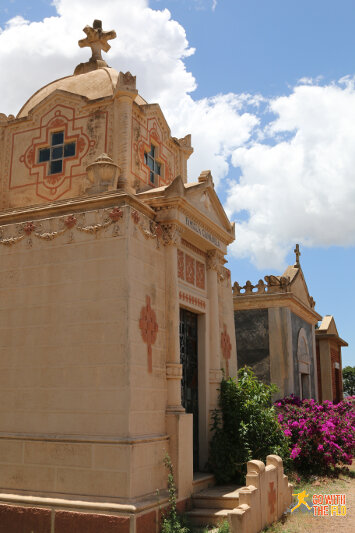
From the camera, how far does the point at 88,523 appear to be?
6973 millimetres

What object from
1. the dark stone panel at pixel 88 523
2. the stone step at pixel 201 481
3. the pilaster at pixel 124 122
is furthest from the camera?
the pilaster at pixel 124 122

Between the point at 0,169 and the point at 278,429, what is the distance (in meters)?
7.30

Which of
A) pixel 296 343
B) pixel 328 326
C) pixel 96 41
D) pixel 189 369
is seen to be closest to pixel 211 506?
pixel 189 369

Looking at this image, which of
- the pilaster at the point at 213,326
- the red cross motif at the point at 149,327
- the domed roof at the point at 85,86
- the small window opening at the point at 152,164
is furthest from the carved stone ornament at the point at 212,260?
the domed roof at the point at 85,86

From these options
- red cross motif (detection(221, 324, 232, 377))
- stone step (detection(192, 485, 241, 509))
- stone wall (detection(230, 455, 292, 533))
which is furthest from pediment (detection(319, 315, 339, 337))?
stone step (detection(192, 485, 241, 509))

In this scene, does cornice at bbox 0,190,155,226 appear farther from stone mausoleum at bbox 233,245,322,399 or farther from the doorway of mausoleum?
stone mausoleum at bbox 233,245,322,399

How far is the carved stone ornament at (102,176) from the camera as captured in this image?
8.55 metres

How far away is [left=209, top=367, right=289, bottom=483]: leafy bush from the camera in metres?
9.62

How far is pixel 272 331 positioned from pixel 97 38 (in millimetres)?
9540

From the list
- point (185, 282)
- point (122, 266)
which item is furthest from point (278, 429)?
point (122, 266)

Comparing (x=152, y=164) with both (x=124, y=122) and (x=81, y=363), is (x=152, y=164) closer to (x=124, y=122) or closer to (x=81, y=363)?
(x=124, y=122)

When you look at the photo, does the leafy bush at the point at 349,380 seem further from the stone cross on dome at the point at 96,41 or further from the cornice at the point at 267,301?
the stone cross on dome at the point at 96,41

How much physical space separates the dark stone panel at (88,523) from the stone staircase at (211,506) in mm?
1541

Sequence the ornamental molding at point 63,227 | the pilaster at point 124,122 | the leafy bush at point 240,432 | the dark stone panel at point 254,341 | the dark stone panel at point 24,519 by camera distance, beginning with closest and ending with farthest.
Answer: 1. the dark stone panel at point 24,519
2. the ornamental molding at point 63,227
3. the pilaster at point 124,122
4. the leafy bush at point 240,432
5. the dark stone panel at point 254,341
